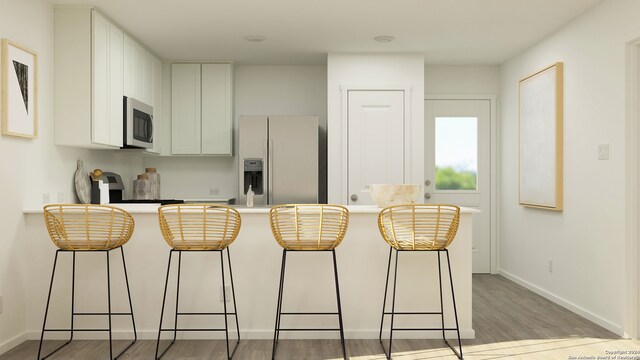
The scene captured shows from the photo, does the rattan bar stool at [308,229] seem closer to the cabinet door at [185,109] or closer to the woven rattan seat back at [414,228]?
the woven rattan seat back at [414,228]

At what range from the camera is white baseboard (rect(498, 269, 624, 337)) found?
3728mm

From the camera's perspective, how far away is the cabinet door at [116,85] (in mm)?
4359

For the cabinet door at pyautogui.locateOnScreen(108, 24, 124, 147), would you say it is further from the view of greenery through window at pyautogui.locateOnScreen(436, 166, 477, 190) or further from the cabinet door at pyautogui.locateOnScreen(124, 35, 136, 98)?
the view of greenery through window at pyautogui.locateOnScreen(436, 166, 477, 190)

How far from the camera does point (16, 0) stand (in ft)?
11.2

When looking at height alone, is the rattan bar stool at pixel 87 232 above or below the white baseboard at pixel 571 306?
above

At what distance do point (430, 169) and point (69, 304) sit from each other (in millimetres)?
4179

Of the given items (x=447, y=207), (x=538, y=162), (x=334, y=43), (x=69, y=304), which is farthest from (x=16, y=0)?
(x=538, y=162)

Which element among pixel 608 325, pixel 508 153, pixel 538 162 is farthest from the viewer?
pixel 508 153

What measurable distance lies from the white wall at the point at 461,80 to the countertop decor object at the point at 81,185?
3.90 meters

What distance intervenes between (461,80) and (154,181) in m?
3.83

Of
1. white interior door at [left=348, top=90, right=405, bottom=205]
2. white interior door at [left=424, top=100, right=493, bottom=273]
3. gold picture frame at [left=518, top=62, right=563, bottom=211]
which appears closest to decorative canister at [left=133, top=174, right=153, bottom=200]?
white interior door at [left=348, top=90, right=405, bottom=205]

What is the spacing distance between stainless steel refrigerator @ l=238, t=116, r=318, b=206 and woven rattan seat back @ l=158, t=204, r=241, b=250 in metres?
2.12

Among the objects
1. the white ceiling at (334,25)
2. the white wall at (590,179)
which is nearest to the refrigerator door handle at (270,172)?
the white ceiling at (334,25)

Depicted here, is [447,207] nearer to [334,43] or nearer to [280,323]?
[280,323]
